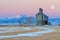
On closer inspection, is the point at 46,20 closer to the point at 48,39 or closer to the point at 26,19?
the point at 26,19

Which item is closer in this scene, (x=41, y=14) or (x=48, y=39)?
(x=48, y=39)

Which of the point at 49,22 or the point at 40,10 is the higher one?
the point at 40,10

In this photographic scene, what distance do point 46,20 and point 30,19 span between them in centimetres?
479

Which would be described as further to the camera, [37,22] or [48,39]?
[37,22]

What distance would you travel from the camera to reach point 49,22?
60.5m

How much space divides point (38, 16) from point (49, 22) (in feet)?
12.4

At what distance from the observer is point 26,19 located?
201ft

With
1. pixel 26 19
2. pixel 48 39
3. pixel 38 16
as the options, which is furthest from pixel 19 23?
pixel 48 39

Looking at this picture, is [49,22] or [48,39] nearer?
[48,39]

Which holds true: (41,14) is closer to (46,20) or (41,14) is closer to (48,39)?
(46,20)

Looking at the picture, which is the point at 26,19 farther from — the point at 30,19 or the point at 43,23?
the point at 43,23

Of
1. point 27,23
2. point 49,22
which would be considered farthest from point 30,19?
point 49,22

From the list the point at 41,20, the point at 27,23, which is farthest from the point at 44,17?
the point at 27,23

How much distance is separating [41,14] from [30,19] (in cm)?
361
